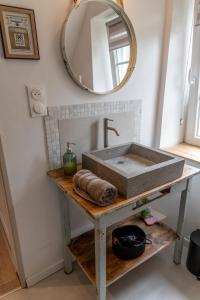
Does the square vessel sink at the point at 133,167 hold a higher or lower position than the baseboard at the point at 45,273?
higher

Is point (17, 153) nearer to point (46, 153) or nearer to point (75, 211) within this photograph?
point (46, 153)

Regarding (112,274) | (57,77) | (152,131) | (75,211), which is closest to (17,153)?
(57,77)

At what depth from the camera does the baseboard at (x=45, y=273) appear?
55.0 inches

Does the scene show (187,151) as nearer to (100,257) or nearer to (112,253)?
(112,253)

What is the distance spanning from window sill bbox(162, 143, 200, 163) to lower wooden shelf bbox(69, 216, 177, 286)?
1.81 feet

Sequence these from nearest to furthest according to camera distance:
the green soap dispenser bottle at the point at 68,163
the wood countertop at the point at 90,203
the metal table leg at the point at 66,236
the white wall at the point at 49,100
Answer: the wood countertop at the point at 90,203 → the white wall at the point at 49,100 → the green soap dispenser bottle at the point at 68,163 → the metal table leg at the point at 66,236

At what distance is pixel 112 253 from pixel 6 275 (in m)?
0.80

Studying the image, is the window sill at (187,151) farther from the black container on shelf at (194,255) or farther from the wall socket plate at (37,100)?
the wall socket plate at (37,100)

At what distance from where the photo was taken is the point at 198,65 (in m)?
1.65

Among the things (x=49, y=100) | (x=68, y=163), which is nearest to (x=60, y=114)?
(x=49, y=100)

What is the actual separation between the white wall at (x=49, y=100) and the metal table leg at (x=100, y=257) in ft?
1.51

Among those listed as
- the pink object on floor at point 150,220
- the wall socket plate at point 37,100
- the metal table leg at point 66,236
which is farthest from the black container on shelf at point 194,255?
the wall socket plate at point 37,100

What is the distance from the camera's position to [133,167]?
4.10ft

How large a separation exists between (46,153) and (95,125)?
0.37 meters
